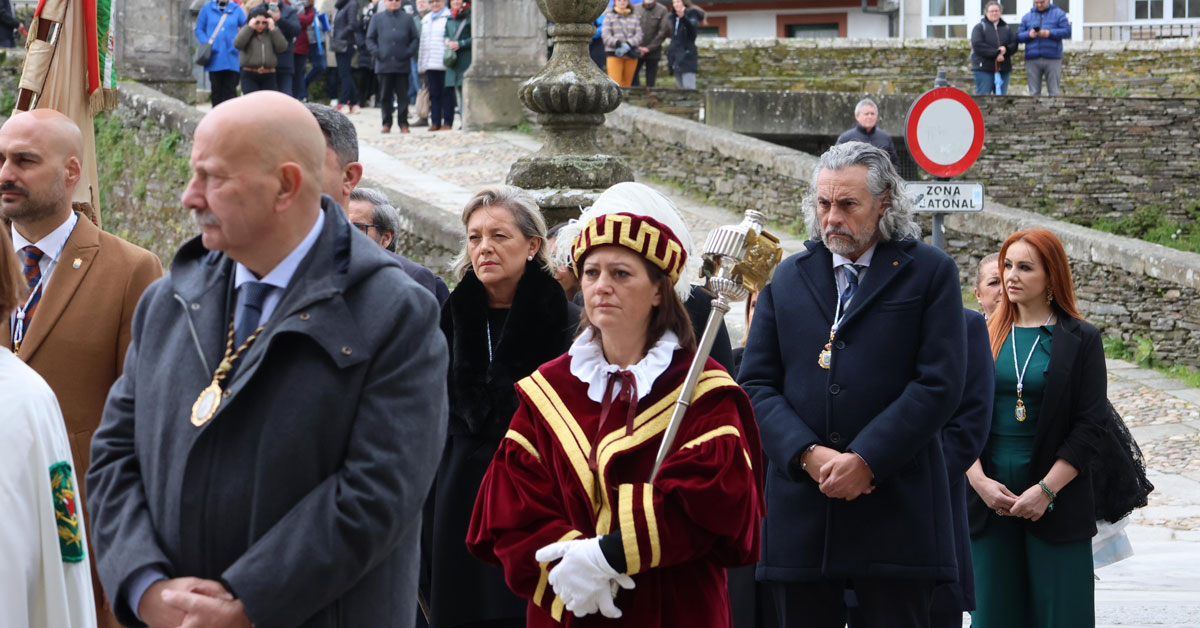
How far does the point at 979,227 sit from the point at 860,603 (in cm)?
1166

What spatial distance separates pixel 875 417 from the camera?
14.3ft

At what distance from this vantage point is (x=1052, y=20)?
73.5 feet

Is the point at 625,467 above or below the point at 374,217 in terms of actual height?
below

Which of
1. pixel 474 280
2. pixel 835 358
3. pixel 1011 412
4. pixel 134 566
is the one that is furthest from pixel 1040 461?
pixel 134 566

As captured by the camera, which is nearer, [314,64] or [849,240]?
[849,240]

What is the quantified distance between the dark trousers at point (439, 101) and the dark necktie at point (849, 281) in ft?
54.0

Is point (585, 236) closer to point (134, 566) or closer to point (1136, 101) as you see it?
point (134, 566)

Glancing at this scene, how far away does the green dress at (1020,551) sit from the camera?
5.29m

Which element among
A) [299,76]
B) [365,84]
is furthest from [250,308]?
[365,84]

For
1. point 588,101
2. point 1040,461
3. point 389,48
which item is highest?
point 389,48

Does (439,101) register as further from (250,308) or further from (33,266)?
(250,308)

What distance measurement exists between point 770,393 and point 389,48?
15.8 meters

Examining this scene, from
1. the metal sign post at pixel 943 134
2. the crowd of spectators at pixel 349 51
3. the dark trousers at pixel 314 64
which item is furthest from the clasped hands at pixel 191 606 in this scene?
the dark trousers at pixel 314 64

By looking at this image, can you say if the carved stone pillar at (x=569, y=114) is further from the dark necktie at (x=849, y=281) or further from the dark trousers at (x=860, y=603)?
the dark trousers at (x=860, y=603)
